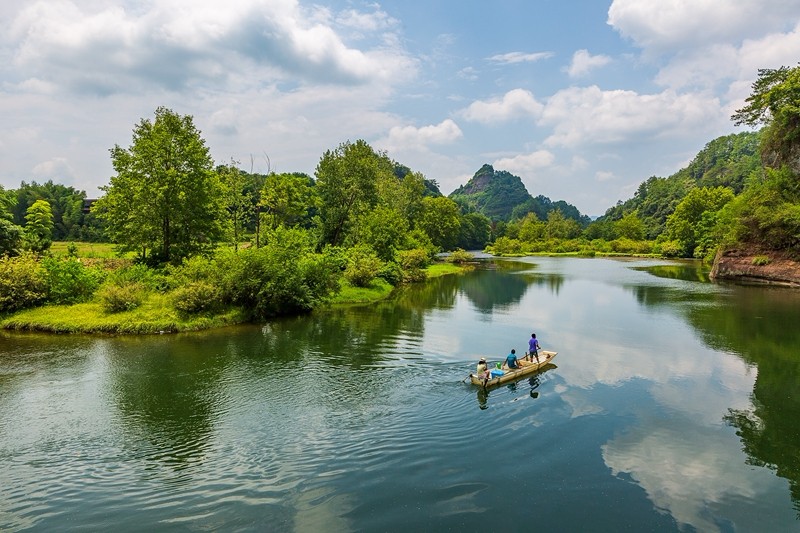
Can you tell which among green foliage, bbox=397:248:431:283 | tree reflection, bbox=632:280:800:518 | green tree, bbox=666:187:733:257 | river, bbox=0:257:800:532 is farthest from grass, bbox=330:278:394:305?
green tree, bbox=666:187:733:257

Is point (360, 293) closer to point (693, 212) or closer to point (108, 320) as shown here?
point (108, 320)

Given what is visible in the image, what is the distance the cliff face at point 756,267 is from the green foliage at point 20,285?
236ft

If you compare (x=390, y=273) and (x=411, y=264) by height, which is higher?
(x=411, y=264)

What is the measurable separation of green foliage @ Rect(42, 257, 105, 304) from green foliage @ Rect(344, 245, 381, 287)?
22.6 metres

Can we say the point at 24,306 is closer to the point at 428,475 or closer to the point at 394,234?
the point at 428,475

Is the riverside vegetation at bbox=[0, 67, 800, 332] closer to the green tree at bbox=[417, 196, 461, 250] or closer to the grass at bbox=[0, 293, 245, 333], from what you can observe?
the grass at bbox=[0, 293, 245, 333]

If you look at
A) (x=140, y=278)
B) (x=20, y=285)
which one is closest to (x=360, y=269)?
(x=140, y=278)

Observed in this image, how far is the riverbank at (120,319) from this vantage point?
99.7 feet

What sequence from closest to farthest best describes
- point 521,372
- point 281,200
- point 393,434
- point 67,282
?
point 393,434, point 521,372, point 67,282, point 281,200

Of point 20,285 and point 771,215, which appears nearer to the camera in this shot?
point 20,285

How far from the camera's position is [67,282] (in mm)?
33656

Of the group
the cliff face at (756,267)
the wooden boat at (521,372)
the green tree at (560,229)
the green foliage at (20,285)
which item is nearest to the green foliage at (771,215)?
the cliff face at (756,267)

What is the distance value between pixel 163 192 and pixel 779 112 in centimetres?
6917

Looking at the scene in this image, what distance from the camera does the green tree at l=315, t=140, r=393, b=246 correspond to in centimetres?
6725
